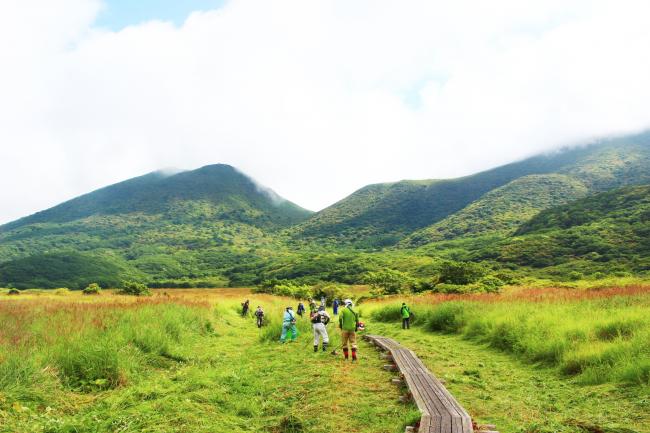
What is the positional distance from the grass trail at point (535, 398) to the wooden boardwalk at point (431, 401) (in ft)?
1.76

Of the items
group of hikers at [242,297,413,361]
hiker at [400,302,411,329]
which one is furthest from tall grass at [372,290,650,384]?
group of hikers at [242,297,413,361]

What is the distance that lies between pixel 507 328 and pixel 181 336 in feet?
39.7

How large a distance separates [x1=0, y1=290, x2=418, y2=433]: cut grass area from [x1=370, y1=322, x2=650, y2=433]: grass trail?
171 cm

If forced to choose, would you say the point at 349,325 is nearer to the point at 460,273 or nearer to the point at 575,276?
the point at 460,273

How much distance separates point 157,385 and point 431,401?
5872 millimetres

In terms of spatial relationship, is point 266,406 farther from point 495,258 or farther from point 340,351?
point 495,258

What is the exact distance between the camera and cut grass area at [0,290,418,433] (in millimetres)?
7270

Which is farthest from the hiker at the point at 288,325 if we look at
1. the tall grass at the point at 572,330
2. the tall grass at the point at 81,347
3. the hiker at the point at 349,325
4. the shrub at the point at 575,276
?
the shrub at the point at 575,276

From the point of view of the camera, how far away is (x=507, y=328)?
15695 millimetres

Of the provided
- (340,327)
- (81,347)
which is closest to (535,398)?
(340,327)

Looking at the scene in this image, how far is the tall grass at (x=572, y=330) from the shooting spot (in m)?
10.1

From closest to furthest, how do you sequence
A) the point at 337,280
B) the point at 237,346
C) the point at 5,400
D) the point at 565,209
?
the point at 5,400
the point at 237,346
the point at 337,280
the point at 565,209

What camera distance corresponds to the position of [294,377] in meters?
11.4

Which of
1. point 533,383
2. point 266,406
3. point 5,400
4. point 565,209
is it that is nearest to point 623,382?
point 533,383
